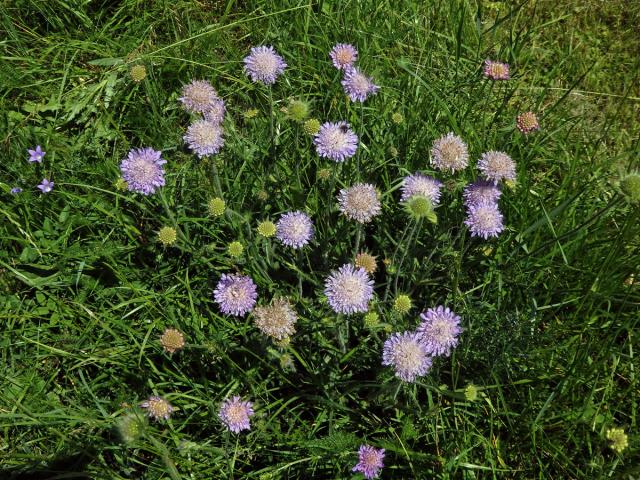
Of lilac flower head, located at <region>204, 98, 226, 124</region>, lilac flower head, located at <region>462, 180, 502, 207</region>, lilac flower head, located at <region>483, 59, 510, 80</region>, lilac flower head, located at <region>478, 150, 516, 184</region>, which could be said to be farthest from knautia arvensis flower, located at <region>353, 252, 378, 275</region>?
lilac flower head, located at <region>483, 59, 510, 80</region>

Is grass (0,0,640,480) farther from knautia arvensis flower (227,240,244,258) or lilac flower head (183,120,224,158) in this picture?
lilac flower head (183,120,224,158)

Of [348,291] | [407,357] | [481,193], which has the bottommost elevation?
[407,357]

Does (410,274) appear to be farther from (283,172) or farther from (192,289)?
(192,289)

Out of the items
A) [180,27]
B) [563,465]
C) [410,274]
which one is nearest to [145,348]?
[410,274]

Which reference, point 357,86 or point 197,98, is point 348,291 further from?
point 197,98

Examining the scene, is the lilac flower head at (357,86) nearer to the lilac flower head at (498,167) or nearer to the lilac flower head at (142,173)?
A: the lilac flower head at (498,167)

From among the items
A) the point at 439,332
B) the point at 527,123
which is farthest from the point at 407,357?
the point at 527,123
